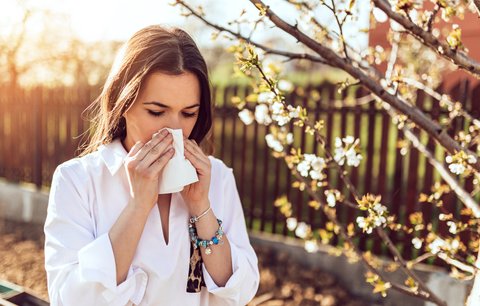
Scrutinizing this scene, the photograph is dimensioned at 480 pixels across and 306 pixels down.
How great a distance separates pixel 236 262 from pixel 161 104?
0.58 meters

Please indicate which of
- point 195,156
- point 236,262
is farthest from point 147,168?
point 236,262

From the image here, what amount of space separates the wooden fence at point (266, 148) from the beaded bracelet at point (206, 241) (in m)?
0.91

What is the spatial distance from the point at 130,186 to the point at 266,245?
382cm

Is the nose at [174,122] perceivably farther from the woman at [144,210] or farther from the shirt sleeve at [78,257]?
the shirt sleeve at [78,257]

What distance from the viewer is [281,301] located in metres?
4.21

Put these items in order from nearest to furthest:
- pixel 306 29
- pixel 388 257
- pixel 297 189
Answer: pixel 306 29 → pixel 388 257 → pixel 297 189

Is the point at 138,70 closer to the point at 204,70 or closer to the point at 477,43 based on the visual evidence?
the point at 204,70

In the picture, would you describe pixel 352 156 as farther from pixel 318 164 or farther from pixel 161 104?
pixel 161 104

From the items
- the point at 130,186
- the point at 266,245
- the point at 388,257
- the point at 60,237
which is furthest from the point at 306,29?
the point at 266,245

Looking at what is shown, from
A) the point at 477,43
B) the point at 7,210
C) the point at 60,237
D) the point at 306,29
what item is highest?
the point at 477,43

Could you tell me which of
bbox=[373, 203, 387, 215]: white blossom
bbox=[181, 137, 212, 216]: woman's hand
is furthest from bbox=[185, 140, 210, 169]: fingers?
bbox=[373, 203, 387, 215]: white blossom

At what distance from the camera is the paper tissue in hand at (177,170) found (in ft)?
5.19

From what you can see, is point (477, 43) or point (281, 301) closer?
point (281, 301)

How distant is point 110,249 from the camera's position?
4.95 ft
